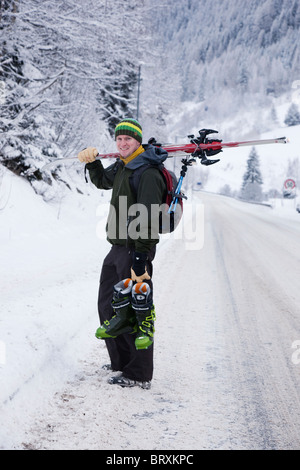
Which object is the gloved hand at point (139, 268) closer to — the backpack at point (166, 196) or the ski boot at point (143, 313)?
the ski boot at point (143, 313)

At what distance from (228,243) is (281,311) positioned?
265 inches

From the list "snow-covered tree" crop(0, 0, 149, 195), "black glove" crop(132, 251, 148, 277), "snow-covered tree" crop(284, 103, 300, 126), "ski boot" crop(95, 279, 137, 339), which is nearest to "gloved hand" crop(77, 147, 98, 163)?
"black glove" crop(132, 251, 148, 277)

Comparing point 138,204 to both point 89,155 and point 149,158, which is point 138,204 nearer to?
point 149,158

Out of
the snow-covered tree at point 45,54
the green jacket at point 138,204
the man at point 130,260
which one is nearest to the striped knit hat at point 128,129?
the man at point 130,260

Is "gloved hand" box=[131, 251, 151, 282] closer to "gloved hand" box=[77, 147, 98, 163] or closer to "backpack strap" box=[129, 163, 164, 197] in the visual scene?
"backpack strap" box=[129, 163, 164, 197]

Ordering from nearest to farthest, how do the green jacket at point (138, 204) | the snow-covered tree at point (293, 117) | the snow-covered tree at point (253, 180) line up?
the green jacket at point (138, 204) < the snow-covered tree at point (253, 180) < the snow-covered tree at point (293, 117)

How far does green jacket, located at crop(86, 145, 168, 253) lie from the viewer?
2752 mm

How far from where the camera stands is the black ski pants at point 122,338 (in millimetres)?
3027

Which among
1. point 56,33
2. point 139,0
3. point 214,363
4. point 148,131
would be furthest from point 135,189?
point 148,131

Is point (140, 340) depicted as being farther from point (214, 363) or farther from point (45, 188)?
point (45, 188)

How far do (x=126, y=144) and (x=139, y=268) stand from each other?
38.7 inches

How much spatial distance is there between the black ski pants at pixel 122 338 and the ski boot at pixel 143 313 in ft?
0.56

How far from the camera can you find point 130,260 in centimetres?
302

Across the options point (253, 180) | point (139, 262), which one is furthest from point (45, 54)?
point (253, 180)
